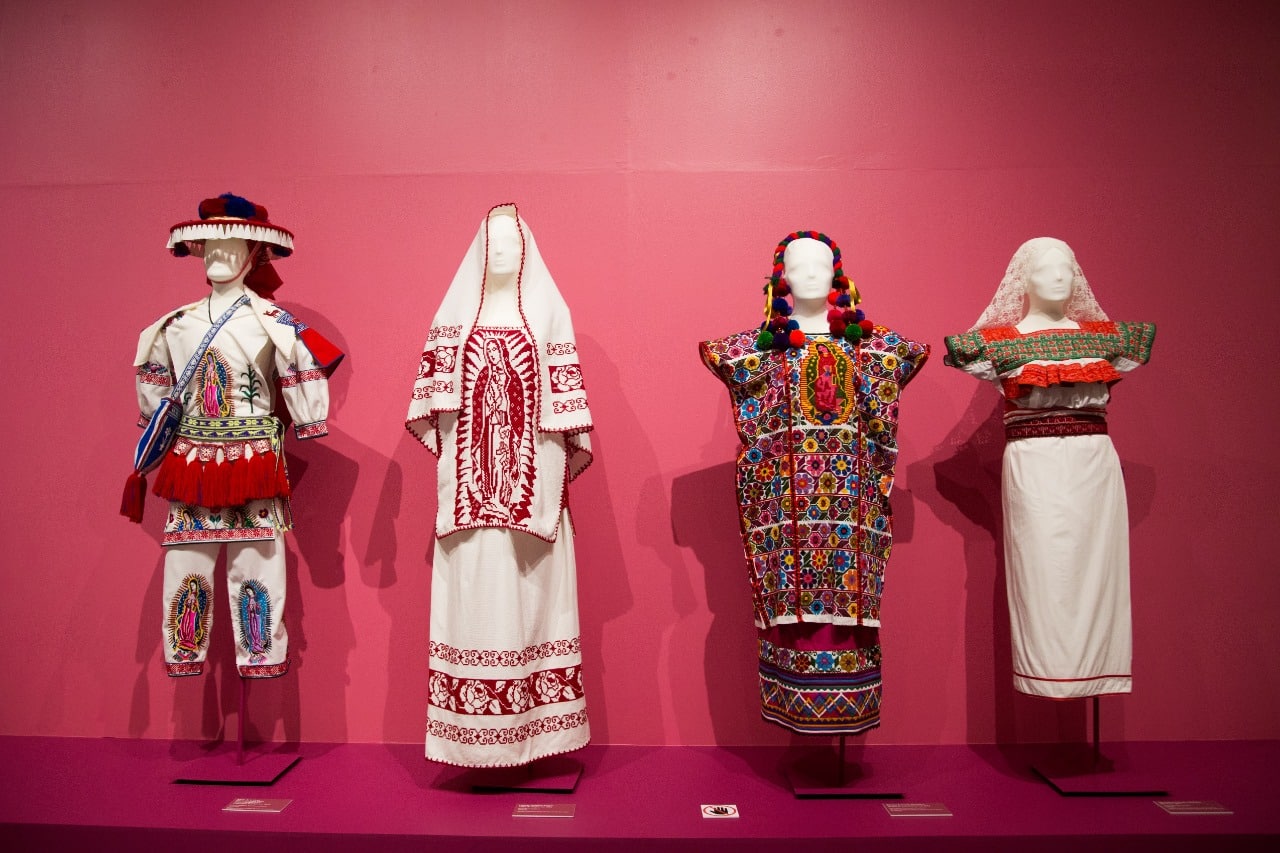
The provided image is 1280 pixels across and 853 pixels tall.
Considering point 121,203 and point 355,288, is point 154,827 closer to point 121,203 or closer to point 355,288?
point 355,288

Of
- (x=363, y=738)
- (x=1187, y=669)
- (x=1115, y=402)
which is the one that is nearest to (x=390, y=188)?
(x=363, y=738)

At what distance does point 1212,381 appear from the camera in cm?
383

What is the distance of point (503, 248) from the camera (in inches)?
124

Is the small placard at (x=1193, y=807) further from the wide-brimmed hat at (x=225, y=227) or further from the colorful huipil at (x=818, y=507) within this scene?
the wide-brimmed hat at (x=225, y=227)

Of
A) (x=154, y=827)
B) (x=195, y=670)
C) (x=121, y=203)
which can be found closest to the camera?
(x=154, y=827)

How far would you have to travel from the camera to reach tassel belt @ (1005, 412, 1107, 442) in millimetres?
3166

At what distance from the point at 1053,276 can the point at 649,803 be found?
2.18 meters

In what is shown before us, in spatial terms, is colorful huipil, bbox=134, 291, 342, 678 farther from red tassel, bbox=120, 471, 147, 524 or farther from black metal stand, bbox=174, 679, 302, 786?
black metal stand, bbox=174, 679, 302, 786

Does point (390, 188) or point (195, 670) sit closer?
point (195, 670)

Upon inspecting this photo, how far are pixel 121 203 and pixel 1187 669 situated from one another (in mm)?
4706

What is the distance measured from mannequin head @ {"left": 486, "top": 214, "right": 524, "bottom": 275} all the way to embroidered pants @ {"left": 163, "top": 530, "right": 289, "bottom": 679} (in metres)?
1.22

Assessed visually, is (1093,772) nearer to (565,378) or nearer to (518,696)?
(518,696)

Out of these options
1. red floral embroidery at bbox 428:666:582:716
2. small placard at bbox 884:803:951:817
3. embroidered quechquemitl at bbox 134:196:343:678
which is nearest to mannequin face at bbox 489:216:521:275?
embroidered quechquemitl at bbox 134:196:343:678

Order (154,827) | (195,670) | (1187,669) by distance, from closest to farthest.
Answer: (154,827) → (195,670) → (1187,669)
